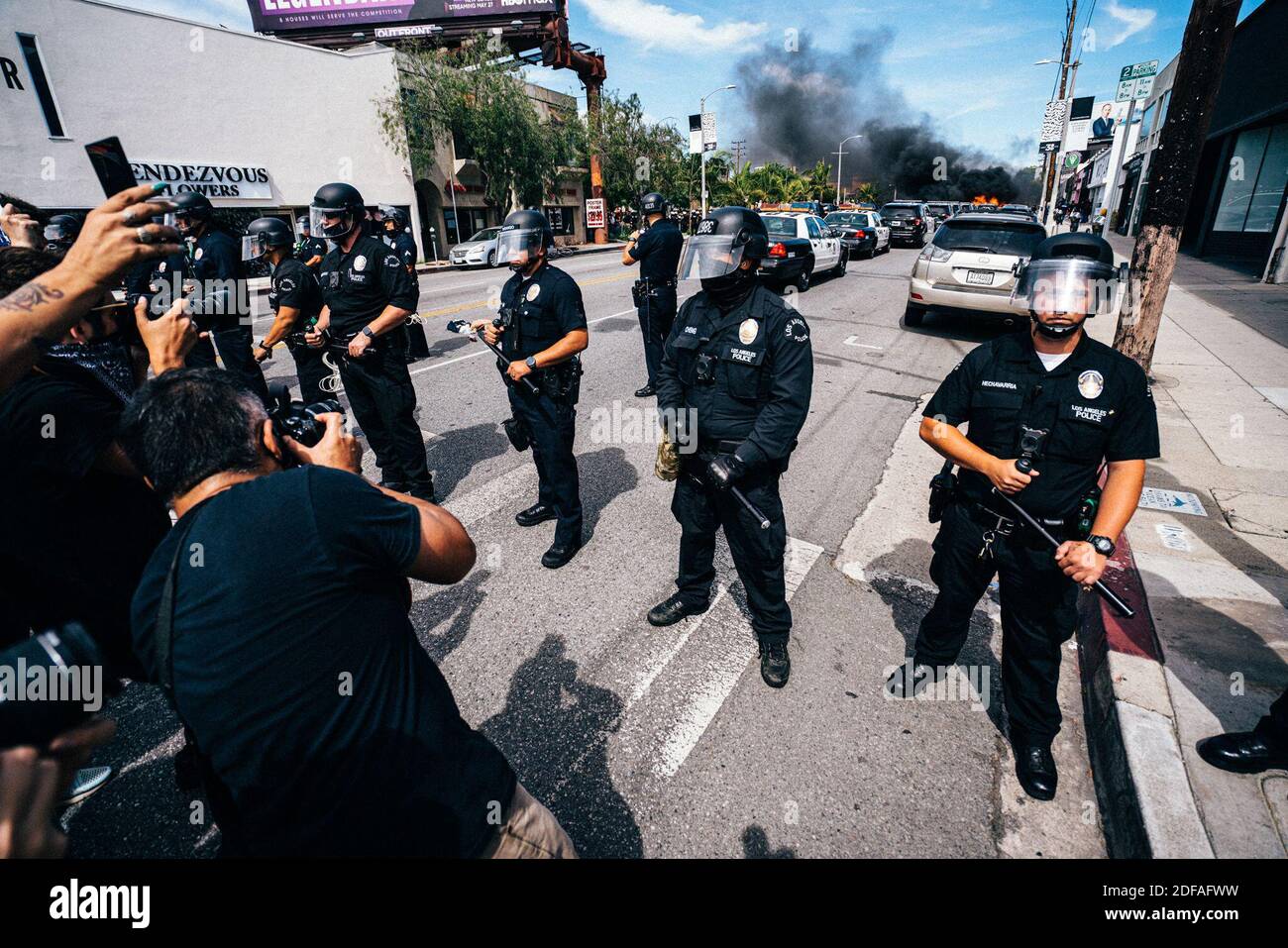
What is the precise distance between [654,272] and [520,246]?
340cm

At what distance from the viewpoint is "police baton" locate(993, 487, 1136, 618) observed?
87.8 inches

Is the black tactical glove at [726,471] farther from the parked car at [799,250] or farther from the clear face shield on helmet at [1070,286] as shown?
the parked car at [799,250]

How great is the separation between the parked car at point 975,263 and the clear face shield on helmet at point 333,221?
29.0ft

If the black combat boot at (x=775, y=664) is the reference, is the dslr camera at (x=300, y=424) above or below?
above

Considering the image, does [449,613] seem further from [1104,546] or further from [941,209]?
[941,209]

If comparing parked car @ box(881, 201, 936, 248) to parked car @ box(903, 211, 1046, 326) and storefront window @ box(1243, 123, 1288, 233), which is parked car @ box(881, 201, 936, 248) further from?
parked car @ box(903, 211, 1046, 326)

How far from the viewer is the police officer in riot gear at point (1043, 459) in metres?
2.25

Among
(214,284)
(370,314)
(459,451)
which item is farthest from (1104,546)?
(214,284)

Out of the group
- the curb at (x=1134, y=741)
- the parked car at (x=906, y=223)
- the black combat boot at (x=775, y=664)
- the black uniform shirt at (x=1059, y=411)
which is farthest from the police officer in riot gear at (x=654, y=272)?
the parked car at (x=906, y=223)

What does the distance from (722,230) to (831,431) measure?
389 cm

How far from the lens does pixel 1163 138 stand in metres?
5.41

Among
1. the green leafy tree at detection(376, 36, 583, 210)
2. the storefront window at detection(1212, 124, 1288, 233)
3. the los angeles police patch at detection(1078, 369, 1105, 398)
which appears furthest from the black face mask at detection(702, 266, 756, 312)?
the green leafy tree at detection(376, 36, 583, 210)
